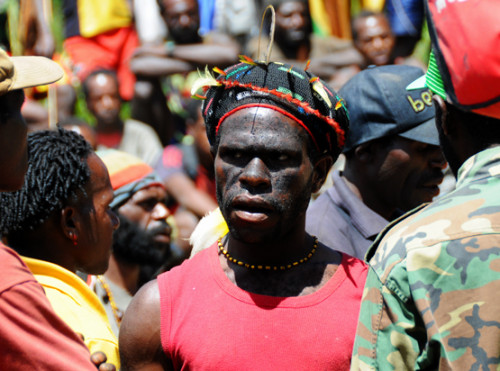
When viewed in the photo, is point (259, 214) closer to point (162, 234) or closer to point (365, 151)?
point (365, 151)

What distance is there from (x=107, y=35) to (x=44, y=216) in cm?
619

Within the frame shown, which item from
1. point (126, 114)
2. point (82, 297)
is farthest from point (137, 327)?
point (126, 114)

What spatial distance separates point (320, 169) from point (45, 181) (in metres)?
1.17

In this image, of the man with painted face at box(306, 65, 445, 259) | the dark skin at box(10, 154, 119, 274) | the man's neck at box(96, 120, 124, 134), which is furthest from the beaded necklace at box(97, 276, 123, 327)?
the man's neck at box(96, 120, 124, 134)

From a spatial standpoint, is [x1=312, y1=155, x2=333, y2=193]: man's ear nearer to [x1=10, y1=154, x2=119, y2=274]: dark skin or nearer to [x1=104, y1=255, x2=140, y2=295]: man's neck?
[x1=10, y1=154, x2=119, y2=274]: dark skin

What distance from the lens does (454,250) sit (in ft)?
5.96

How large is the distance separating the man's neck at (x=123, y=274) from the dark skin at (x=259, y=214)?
175 cm

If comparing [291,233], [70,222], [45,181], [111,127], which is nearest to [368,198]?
[291,233]

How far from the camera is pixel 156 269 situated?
14.9 feet

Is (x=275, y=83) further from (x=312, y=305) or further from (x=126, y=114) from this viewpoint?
(x=126, y=114)

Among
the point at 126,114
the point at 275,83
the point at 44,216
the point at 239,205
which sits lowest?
the point at 126,114

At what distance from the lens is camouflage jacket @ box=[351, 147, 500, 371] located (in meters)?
1.76

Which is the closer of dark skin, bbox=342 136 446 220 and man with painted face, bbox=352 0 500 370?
man with painted face, bbox=352 0 500 370

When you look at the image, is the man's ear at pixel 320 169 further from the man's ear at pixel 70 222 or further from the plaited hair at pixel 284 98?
the man's ear at pixel 70 222
